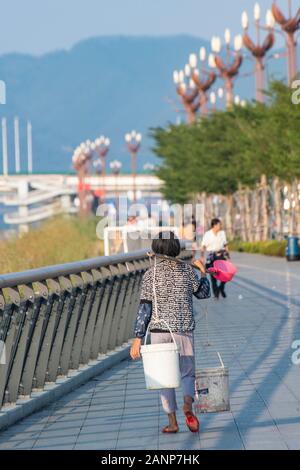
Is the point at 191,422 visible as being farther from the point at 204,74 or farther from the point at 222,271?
the point at 204,74

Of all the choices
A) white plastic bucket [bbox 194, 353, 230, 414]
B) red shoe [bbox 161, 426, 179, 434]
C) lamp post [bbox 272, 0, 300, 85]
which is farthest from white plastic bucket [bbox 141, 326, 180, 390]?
lamp post [bbox 272, 0, 300, 85]

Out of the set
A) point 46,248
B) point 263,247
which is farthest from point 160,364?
point 263,247

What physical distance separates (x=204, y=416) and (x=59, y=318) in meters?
2.59

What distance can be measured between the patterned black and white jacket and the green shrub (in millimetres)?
51204

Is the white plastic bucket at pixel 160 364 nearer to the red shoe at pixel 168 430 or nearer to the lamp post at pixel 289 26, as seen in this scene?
the red shoe at pixel 168 430

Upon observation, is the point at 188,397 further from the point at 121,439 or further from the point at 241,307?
the point at 241,307

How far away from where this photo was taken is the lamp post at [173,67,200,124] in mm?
86000

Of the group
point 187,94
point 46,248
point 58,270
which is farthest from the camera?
point 187,94

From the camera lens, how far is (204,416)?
41.8 feet

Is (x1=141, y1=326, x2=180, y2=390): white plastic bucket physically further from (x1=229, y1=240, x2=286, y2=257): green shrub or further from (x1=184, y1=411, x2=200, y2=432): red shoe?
(x1=229, y1=240, x2=286, y2=257): green shrub
